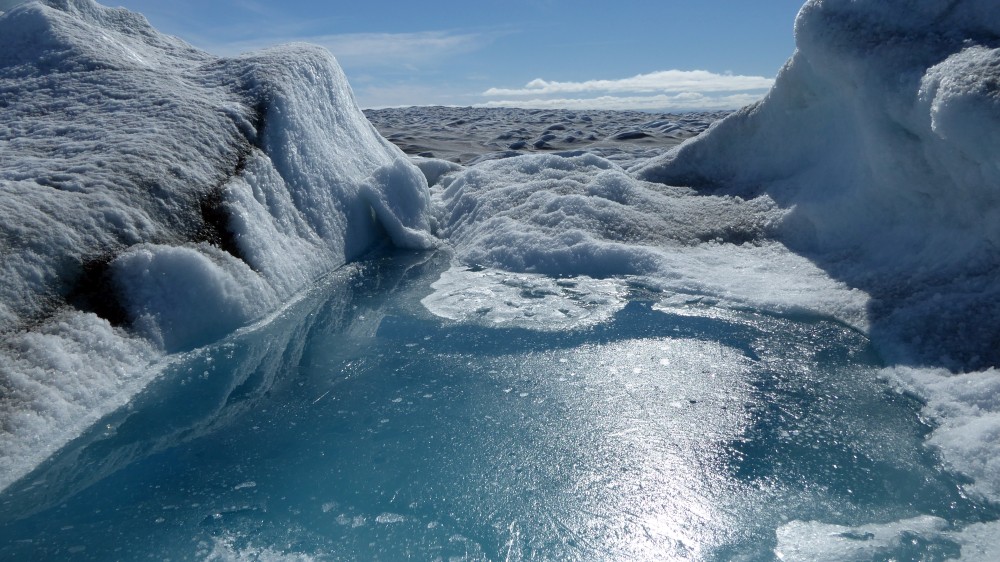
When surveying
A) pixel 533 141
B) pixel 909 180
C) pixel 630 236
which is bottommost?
pixel 533 141

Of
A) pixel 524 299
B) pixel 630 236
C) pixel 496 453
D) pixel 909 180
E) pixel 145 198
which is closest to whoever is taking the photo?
pixel 496 453

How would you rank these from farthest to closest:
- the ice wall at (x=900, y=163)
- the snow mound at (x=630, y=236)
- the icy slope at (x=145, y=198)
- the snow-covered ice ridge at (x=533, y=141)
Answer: the snow-covered ice ridge at (x=533, y=141)
the snow mound at (x=630, y=236)
the ice wall at (x=900, y=163)
the icy slope at (x=145, y=198)

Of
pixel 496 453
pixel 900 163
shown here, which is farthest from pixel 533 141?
pixel 496 453

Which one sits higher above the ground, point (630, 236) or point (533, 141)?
point (630, 236)

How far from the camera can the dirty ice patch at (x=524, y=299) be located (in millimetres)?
3422

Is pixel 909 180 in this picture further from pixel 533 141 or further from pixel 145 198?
pixel 533 141

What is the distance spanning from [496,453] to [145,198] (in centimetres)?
225

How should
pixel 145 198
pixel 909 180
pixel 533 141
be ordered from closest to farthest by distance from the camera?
pixel 145 198, pixel 909 180, pixel 533 141

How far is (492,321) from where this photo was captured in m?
3.42

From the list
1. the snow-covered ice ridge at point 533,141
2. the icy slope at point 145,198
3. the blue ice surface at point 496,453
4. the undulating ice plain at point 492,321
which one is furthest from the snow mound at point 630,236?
the snow-covered ice ridge at point 533,141

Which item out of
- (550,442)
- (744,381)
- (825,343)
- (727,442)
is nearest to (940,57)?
(825,343)

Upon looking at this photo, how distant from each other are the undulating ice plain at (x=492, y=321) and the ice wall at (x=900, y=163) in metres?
0.02

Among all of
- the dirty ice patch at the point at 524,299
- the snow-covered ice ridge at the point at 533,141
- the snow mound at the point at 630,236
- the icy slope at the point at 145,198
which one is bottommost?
the snow-covered ice ridge at the point at 533,141

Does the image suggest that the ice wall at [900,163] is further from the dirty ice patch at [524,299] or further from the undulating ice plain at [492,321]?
the dirty ice patch at [524,299]
